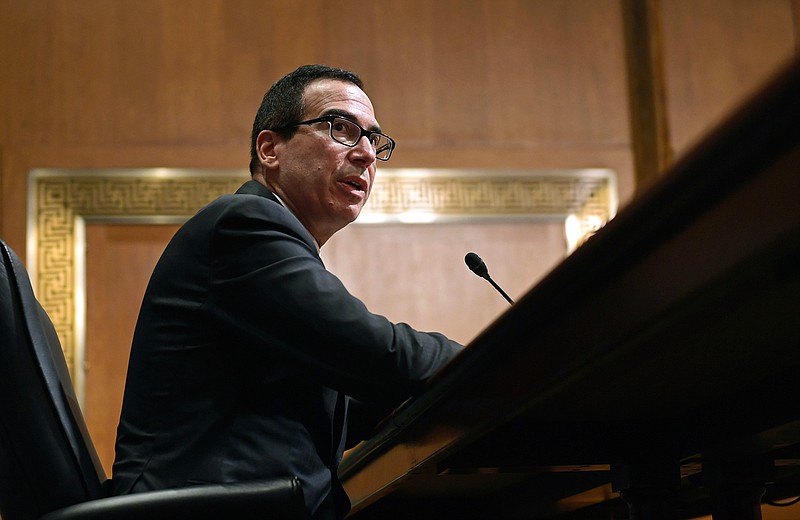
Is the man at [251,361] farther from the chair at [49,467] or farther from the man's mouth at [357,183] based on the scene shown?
the man's mouth at [357,183]

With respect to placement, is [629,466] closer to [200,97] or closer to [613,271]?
[613,271]

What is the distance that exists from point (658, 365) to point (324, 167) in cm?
97

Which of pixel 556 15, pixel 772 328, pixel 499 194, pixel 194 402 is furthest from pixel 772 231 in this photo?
pixel 556 15

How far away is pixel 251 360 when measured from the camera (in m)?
1.36

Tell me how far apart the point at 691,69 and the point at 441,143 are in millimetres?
1194

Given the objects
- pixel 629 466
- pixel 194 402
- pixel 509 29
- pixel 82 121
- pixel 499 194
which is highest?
pixel 509 29

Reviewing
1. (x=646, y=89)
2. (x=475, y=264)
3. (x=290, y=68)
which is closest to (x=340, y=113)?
(x=475, y=264)

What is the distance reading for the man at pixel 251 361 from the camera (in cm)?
129

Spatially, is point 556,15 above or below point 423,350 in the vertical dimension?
above

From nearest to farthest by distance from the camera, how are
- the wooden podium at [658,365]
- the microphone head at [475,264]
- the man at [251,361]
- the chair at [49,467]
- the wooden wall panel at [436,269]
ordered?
the wooden podium at [658,365]
the chair at [49,467]
the man at [251,361]
the microphone head at [475,264]
the wooden wall panel at [436,269]

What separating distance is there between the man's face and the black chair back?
72cm

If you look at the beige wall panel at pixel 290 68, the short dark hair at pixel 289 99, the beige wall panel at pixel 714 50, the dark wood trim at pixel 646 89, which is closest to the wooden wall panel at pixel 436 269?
the beige wall panel at pixel 290 68

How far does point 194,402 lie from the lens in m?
1.32

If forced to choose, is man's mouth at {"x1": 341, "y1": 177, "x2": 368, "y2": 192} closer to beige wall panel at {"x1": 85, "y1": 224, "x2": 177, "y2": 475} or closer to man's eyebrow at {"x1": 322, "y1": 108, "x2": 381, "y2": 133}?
man's eyebrow at {"x1": 322, "y1": 108, "x2": 381, "y2": 133}
